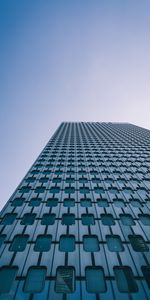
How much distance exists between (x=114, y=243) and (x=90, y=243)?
1.55 metres

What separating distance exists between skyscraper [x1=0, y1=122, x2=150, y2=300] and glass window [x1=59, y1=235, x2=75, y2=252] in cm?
6

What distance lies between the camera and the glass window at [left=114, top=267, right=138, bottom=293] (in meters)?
11.7

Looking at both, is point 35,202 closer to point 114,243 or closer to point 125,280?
point 114,243

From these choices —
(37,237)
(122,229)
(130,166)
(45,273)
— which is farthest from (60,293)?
(130,166)

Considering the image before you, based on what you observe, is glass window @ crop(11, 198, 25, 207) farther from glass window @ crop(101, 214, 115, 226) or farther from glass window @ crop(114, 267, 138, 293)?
glass window @ crop(114, 267, 138, 293)

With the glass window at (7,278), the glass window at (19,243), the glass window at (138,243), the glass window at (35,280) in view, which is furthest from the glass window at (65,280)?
the glass window at (138,243)

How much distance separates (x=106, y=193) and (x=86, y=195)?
1987 millimetres

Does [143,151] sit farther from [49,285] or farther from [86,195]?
[49,285]

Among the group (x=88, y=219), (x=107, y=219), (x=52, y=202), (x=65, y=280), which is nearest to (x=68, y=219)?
(x=88, y=219)

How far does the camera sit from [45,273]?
1263 cm

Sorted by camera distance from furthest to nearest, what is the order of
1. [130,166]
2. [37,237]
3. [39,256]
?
1. [130,166]
2. [37,237]
3. [39,256]

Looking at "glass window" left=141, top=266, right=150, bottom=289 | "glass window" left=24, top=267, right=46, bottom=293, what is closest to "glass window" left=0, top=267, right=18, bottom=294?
"glass window" left=24, top=267, right=46, bottom=293

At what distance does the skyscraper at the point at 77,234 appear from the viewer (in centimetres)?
Result: 1191

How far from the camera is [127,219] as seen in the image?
59.0 feet
